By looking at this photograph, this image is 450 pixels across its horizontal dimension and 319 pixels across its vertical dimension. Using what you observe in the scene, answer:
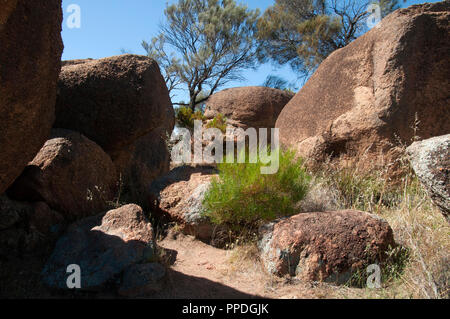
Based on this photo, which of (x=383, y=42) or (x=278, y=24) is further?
(x=278, y=24)

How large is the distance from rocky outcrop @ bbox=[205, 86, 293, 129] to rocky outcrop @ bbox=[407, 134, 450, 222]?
23.2 feet

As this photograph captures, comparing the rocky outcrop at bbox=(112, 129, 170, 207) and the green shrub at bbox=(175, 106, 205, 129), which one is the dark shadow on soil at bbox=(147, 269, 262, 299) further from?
the green shrub at bbox=(175, 106, 205, 129)

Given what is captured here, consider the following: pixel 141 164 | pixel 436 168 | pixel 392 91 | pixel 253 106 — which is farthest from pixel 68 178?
pixel 253 106

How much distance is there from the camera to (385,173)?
3775 millimetres

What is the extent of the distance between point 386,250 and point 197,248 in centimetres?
171

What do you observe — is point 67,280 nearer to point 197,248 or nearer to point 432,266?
point 197,248

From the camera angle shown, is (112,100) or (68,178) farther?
(112,100)

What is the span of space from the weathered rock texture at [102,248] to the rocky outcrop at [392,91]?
8.19 feet

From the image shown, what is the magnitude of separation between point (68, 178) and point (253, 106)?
21.8ft

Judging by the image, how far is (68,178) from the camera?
3137 mm

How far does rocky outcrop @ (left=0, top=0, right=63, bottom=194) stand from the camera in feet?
6.23

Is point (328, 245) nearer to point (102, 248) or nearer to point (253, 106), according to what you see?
point (102, 248)

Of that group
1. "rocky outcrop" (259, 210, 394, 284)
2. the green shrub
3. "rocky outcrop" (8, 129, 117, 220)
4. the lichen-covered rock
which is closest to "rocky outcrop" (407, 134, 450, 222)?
"rocky outcrop" (259, 210, 394, 284)
